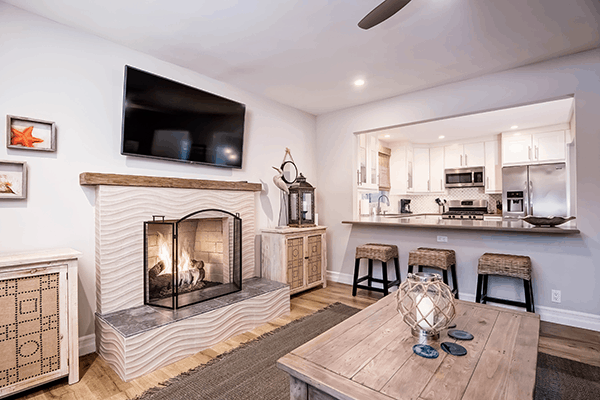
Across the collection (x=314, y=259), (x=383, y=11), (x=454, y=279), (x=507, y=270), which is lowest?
(x=454, y=279)

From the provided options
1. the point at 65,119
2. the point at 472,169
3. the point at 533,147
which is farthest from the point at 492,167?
the point at 65,119

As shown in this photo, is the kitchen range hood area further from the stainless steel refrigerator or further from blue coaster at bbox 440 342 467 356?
blue coaster at bbox 440 342 467 356

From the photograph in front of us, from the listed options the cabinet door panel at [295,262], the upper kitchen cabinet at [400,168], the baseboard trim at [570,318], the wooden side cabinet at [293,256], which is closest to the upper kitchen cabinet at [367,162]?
the upper kitchen cabinet at [400,168]

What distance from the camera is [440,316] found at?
1.40m

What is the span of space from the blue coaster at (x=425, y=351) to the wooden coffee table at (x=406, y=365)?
22mm

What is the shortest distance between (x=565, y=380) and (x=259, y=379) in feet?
6.49

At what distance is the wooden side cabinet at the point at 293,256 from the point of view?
137 inches

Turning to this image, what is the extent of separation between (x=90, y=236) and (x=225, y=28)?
196cm

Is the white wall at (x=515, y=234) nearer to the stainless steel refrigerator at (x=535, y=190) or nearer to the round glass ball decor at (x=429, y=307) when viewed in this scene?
the round glass ball decor at (x=429, y=307)

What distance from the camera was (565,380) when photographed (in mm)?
1957

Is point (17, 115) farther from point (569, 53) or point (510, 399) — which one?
point (569, 53)

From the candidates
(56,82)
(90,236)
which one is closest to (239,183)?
(90,236)

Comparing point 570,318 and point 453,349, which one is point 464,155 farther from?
point 453,349

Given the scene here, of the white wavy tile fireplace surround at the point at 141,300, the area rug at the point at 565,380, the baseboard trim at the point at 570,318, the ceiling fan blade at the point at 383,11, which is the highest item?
the ceiling fan blade at the point at 383,11
